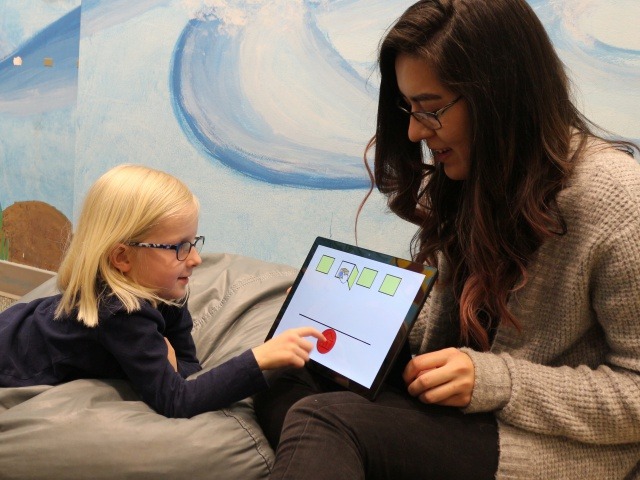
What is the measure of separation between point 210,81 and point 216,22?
0.53 ft

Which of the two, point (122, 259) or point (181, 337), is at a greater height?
point (122, 259)

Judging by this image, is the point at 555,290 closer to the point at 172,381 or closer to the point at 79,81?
the point at 172,381

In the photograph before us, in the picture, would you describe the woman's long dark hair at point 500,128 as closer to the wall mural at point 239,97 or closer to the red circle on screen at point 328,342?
the red circle on screen at point 328,342

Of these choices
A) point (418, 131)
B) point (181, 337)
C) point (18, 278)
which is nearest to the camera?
point (418, 131)

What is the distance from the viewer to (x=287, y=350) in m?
1.08

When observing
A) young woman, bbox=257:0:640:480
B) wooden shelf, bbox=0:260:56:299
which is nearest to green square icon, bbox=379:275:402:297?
young woman, bbox=257:0:640:480

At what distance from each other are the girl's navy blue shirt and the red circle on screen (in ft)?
0.35

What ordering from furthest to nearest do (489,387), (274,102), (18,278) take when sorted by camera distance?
(18,278) → (274,102) → (489,387)

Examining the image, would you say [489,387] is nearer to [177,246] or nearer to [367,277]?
[367,277]

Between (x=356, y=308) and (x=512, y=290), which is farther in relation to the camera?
(x=356, y=308)

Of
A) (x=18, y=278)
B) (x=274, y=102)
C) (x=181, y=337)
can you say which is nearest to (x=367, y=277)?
(x=181, y=337)

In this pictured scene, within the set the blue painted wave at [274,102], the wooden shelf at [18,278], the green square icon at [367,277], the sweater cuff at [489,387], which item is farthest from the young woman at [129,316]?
the wooden shelf at [18,278]

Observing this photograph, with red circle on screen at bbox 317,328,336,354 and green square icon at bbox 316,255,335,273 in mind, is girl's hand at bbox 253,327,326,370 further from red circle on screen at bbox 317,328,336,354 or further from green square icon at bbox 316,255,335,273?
green square icon at bbox 316,255,335,273

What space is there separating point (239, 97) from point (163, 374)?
112 cm
